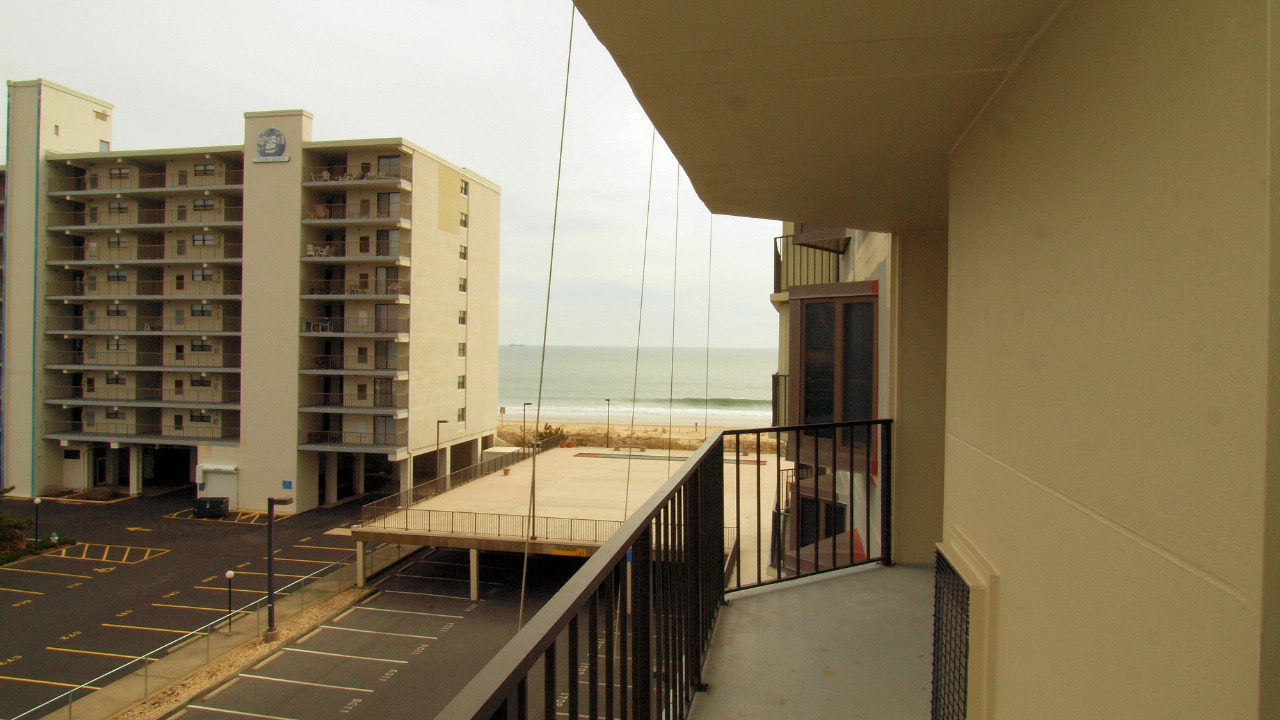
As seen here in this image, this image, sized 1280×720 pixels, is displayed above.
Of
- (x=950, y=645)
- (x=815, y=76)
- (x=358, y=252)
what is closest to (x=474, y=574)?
(x=950, y=645)

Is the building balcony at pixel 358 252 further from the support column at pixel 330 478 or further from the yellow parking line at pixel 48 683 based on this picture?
the yellow parking line at pixel 48 683

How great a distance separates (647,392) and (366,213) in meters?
42.7

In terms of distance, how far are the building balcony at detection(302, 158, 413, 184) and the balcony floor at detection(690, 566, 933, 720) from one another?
73.4 feet

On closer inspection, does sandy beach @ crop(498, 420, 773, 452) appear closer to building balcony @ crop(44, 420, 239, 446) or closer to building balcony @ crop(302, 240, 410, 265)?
building balcony @ crop(302, 240, 410, 265)

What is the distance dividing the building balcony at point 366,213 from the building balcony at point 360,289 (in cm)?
204

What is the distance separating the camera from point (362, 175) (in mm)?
22562

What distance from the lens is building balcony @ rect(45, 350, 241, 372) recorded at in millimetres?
24375

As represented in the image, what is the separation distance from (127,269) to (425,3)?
29518 millimetres

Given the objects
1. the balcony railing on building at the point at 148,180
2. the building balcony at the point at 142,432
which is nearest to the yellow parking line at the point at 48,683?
the building balcony at the point at 142,432

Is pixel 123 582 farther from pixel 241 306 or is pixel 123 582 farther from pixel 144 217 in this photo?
pixel 144 217

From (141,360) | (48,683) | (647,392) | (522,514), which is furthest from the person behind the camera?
(647,392)

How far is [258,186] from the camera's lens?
22.5 meters

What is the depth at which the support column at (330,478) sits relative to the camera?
23688 millimetres

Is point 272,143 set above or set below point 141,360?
above
